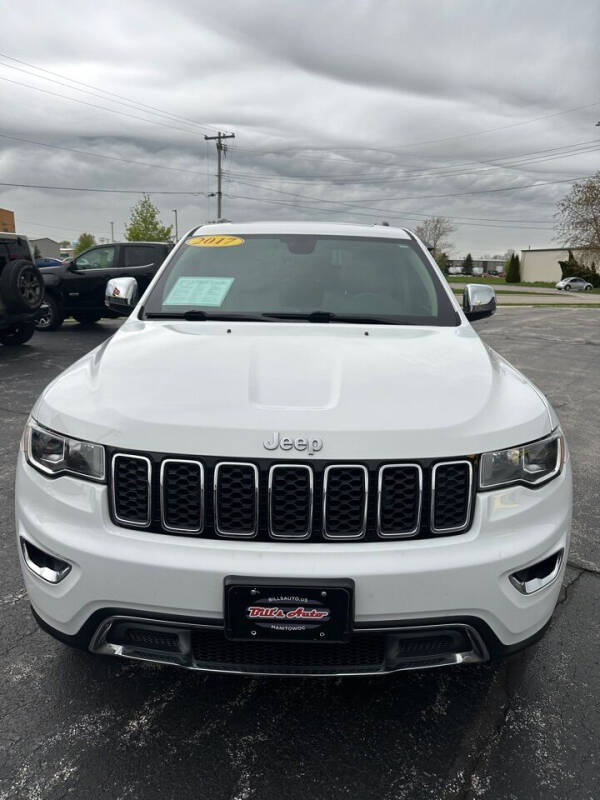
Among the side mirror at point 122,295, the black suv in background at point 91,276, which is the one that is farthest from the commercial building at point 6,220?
the side mirror at point 122,295

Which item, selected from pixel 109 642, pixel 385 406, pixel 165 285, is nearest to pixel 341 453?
pixel 385 406

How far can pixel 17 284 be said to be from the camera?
8.89 metres

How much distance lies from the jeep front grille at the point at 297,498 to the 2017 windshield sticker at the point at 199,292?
1432 millimetres

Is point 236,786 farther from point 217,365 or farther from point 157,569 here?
point 217,365

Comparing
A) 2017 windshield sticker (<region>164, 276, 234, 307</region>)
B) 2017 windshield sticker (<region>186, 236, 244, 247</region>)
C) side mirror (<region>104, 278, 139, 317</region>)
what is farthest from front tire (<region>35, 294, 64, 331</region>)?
2017 windshield sticker (<region>164, 276, 234, 307</region>)

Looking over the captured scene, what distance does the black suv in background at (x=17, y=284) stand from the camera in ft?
29.1

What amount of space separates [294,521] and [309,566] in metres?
0.15

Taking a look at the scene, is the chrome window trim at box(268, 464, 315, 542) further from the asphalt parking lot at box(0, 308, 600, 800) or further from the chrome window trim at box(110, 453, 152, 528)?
the asphalt parking lot at box(0, 308, 600, 800)

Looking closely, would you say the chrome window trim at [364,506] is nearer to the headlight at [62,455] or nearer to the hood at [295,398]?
the hood at [295,398]

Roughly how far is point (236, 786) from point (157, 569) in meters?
0.71

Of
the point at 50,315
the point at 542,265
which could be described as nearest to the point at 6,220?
the point at 50,315

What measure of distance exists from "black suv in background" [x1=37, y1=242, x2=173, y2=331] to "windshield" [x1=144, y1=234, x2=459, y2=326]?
30.1 feet

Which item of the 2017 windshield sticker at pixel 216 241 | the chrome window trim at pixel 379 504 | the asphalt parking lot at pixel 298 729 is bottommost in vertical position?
the asphalt parking lot at pixel 298 729

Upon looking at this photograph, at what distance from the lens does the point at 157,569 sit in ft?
5.99
